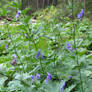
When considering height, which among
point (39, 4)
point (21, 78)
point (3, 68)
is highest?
point (39, 4)

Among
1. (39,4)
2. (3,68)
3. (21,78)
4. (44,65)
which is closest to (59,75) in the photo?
(44,65)

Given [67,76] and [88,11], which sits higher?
[88,11]

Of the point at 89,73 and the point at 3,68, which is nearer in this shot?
the point at 89,73

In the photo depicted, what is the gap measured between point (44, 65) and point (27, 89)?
1.59ft

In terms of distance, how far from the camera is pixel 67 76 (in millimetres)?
1349

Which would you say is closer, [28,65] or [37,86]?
[37,86]

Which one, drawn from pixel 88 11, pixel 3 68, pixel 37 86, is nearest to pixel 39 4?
pixel 88 11

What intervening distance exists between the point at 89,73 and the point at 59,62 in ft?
1.27

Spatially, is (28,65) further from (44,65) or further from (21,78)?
(21,78)

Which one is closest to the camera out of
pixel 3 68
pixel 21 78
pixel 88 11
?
pixel 21 78

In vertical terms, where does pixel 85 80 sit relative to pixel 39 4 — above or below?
below

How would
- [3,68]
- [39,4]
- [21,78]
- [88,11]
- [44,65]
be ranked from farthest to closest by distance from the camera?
[39,4]
[88,11]
[3,68]
[44,65]
[21,78]

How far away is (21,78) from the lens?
1209 millimetres

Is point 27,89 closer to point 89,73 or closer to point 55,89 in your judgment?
point 55,89
